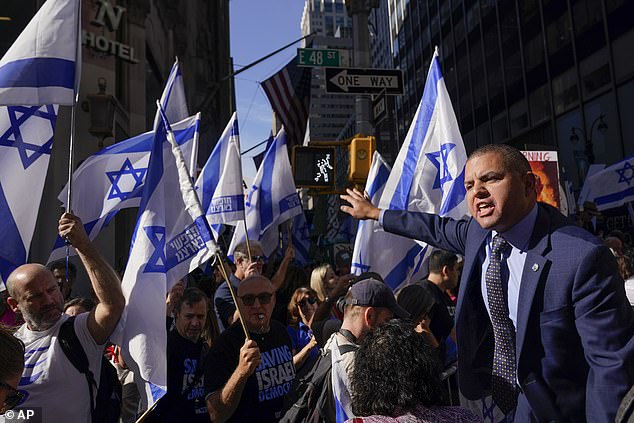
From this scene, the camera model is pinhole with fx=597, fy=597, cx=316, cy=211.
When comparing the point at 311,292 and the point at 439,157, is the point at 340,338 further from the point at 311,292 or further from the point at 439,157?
the point at 439,157

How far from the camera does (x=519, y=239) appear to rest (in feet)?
9.12

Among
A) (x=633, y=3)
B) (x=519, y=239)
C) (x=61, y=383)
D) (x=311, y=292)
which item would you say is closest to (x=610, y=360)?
(x=519, y=239)

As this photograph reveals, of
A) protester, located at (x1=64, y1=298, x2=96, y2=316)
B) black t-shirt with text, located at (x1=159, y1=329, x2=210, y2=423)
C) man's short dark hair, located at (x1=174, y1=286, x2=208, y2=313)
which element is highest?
man's short dark hair, located at (x1=174, y1=286, x2=208, y2=313)

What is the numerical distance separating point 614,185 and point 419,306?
7533 millimetres

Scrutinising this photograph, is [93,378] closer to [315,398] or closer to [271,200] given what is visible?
[315,398]

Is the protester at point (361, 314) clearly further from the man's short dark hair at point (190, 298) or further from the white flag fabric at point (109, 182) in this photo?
the white flag fabric at point (109, 182)

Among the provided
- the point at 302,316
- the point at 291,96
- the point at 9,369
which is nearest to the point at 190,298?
the point at 302,316

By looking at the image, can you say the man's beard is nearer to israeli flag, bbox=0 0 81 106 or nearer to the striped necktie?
israeli flag, bbox=0 0 81 106

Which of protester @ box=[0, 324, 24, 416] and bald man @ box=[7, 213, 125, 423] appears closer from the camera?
protester @ box=[0, 324, 24, 416]

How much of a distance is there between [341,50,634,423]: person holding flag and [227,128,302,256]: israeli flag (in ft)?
21.3

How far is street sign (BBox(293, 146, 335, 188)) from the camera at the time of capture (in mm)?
11320

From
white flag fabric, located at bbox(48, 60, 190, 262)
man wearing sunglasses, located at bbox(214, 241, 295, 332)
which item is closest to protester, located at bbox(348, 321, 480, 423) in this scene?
man wearing sunglasses, located at bbox(214, 241, 295, 332)

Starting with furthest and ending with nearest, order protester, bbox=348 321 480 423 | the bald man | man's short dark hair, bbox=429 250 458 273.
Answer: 1. man's short dark hair, bbox=429 250 458 273
2. the bald man
3. protester, bbox=348 321 480 423

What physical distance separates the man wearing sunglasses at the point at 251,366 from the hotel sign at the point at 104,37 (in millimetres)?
10106
